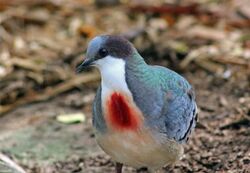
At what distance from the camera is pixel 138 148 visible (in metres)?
4.01

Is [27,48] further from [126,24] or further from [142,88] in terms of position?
[142,88]

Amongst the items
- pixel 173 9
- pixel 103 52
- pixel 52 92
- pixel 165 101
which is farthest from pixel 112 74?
pixel 173 9

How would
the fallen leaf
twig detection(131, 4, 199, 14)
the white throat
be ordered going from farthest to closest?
twig detection(131, 4, 199, 14) → the fallen leaf → the white throat

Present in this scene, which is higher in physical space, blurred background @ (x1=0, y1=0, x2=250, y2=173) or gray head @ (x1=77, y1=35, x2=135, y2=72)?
gray head @ (x1=77, y1=35, x2=135, y2=72)

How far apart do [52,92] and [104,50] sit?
236 centimetres

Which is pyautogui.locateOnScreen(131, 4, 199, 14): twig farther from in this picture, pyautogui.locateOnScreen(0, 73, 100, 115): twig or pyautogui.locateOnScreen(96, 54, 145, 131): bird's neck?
pyautogui.locateOnScreen(96, 54, 145, 131): bird's neck

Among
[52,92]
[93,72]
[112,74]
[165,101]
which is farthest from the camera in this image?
[93,72]

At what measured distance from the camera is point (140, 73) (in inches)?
159

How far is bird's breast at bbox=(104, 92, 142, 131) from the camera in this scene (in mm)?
3959

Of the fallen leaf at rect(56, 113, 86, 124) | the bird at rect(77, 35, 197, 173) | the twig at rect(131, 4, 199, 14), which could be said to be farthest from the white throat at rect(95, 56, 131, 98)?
the twig at rect(131, 4, 199, 14)

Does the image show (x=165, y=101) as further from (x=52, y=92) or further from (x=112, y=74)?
(x=52, y=92)

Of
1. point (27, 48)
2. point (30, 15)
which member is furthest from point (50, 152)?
point (30, 15)

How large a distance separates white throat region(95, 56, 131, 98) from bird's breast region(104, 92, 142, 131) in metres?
0.03

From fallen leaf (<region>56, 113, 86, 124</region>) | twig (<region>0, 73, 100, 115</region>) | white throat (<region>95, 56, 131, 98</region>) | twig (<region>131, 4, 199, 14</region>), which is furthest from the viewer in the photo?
twig (<region>131, 4, 199, 14</region>)
